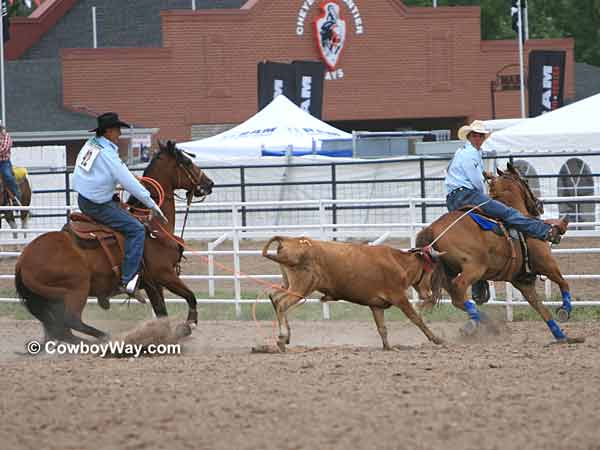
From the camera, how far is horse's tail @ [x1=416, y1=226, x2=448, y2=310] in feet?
34.3

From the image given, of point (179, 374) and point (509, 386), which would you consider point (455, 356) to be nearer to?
point (509, 386)

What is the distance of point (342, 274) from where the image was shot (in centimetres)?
978

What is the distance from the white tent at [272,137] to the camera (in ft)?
81.4

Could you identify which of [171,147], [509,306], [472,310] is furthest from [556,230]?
[171,147]

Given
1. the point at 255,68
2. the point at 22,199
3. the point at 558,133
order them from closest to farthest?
the point at 22,199
the point at 558,133
the point at 255,68

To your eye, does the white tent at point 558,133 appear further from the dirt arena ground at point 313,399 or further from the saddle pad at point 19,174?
the dirt arena ground at point 313,399

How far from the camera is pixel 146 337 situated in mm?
9984

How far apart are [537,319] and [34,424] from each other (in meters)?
7.06

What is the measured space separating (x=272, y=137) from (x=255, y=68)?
41.1ft

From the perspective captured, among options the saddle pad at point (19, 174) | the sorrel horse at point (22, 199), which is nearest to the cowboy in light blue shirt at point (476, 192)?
the sorrel horse at point (22, 199)

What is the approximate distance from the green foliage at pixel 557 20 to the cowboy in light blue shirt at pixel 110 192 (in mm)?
45439

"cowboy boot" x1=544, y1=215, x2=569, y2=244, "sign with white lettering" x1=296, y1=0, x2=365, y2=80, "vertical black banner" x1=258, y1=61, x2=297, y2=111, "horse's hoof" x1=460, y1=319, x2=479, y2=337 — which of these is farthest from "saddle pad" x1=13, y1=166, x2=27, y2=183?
"sign with white lettering" x1=296, y1=0, x2=365, y2=80

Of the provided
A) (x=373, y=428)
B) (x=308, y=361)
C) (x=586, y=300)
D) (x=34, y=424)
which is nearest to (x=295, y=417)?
(x=373, y=428)

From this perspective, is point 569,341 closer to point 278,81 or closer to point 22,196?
point 22,196
